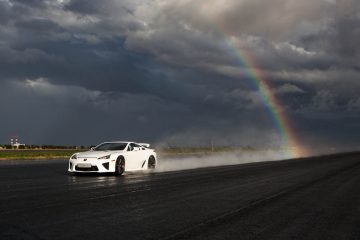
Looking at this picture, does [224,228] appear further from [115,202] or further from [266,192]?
[266,192]

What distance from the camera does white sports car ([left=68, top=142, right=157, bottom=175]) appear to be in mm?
18016

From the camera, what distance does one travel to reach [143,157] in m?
20.6

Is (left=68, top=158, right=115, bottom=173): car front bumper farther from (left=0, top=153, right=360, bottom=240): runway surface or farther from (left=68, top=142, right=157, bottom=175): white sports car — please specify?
(left=0, top=153, right=360, bottom=240): runway surface

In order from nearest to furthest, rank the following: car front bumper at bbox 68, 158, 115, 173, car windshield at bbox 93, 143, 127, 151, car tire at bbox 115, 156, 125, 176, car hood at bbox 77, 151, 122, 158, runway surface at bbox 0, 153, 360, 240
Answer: runway surface at bbox 0, 153, 360, 240
car front bumper at bbox 68, 158, 115, 173
car hood at bbox 77, 151, 122, 158
car tire at bbox 115, 156, 125, 176
car windshield at bbox 93, 143, 127, 151

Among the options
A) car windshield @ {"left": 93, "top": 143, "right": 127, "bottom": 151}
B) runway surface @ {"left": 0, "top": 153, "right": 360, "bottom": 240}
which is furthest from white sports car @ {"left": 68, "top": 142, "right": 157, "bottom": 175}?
runway surface @ {"left": 0, "top": 153, "right": 360, "bottom": 240}

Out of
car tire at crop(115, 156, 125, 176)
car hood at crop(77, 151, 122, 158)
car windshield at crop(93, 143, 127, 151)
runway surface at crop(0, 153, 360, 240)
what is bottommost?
runway surface at crop(0, 153, 360, 240)

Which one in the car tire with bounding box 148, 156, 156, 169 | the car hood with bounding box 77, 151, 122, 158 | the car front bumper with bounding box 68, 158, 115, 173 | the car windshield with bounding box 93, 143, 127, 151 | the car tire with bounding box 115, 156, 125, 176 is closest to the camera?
the car front bumper with bounding box 68, 158, 115, 173

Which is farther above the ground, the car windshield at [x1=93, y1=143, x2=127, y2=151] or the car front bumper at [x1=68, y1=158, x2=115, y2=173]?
the car windshield at [x1=93, y1=143, x2=127, y2=151]

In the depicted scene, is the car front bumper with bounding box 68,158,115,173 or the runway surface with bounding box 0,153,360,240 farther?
the car front bumper with bounding box 68,158,115,173

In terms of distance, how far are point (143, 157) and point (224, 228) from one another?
13279 millimetres

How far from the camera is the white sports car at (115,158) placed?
1802cm

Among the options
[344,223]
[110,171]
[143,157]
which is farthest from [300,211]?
[143,157]

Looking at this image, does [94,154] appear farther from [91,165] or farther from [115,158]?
[115,158]

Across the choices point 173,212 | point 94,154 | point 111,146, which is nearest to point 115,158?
point 94,154
